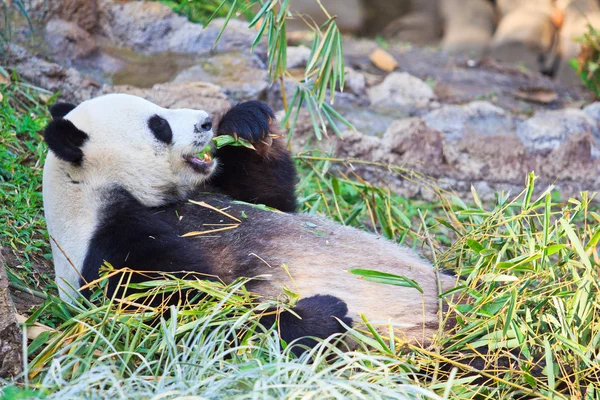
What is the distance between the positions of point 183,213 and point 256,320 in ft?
2.83

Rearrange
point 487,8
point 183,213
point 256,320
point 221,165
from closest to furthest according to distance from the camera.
Answer: point 256,320 → point 183,213 → point 221,165 → point 487,8

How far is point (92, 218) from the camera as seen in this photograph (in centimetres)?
324

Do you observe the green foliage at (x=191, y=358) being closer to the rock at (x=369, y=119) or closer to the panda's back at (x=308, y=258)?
the panda's back at (x=308, y=258)

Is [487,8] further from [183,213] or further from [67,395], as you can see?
[67,395]

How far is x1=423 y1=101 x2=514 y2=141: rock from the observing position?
6.01 meters

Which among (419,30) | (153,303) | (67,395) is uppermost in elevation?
(67,395)

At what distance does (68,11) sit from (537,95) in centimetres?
484

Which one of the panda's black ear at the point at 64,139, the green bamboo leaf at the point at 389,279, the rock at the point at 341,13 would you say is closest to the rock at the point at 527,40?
the rock at the point at 341,13

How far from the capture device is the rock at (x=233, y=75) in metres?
5.86

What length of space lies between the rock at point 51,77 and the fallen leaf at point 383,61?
353 centimetres

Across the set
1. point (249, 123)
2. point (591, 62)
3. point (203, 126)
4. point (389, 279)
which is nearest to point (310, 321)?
point (389, 279)

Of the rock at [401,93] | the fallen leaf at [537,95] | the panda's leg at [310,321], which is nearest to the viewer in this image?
the panda's leg at [310,321]

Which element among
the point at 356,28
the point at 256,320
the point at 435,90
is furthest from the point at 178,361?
the point at 356,28

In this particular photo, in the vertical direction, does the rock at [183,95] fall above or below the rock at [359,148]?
above
